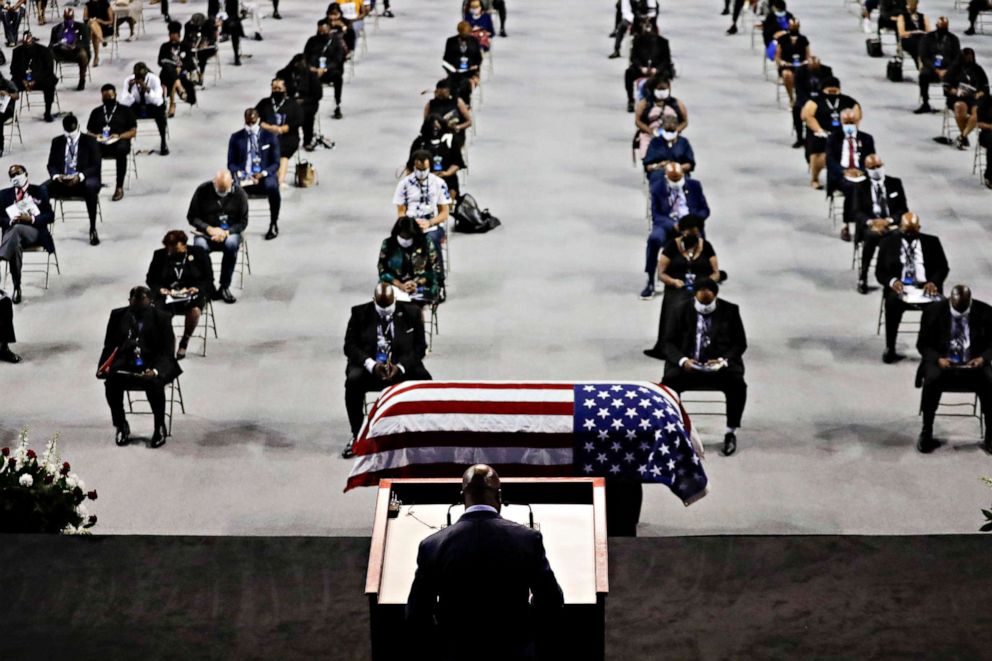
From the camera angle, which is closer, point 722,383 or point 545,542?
point 545,542

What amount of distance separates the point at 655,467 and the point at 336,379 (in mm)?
4020

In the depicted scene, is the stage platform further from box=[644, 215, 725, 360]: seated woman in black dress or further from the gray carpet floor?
box=[644, 215, 725, 360]: seated woman in black dress

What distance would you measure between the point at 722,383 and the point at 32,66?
1261 centimetres

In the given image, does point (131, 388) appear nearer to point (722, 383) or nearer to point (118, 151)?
point (722, 383)

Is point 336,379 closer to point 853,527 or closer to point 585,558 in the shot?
point 853,527

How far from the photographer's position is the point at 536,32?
27156 mm

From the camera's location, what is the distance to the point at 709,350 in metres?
12.4

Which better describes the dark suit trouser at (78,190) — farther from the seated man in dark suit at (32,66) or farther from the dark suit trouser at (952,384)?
the dark suit trouser at (952,384)

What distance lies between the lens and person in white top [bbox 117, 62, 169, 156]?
19828 millimetres

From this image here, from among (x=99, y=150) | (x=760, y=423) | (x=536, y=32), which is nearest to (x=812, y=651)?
(x=760, y=423)

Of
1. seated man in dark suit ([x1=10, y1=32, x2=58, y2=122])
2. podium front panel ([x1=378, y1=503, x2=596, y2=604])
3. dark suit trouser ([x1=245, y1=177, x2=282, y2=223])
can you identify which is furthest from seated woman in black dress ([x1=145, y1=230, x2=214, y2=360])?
seated man in dark suit ([x1=10, y1=32, x2=58, y2=122])

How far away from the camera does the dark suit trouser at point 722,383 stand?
482 inches

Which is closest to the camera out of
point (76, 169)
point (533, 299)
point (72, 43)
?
point (533, 299)

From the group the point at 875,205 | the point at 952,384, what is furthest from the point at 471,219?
the point at 952,384
